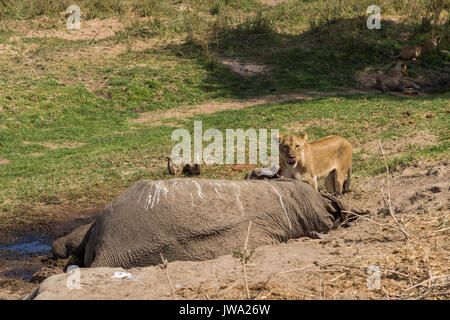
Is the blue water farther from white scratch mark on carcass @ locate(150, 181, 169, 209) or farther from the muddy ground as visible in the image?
white scratch mark on carcass @ locate(150, 181, 169, 209)

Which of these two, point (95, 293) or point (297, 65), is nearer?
point (95, 293)

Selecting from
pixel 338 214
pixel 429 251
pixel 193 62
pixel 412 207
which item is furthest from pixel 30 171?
pixel 193 62

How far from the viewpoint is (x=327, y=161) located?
7723 millimetres

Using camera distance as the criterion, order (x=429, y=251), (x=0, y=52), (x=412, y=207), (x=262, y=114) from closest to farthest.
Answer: (x=429, y=251) < (x=412, y=207) < (x=262, y=114) < (x=0, y=52)

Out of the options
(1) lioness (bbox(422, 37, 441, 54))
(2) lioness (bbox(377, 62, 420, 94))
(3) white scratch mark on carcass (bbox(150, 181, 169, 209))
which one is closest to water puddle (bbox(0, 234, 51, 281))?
(3) white scratch mark on carcass (bbox(150, 181, 169, 209))

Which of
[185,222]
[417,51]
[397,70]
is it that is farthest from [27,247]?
[417,51]

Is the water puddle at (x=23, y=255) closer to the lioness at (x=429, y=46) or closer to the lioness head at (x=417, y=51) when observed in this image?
the lioness head at (x=417, y=51)

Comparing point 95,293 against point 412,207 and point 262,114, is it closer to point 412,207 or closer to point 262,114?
point 412,207

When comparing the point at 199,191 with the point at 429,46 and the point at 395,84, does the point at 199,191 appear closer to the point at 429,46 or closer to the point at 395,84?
the point at 395,84

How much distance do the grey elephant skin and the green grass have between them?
348cm

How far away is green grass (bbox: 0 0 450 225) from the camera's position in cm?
1034

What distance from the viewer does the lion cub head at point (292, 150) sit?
23.2 ft

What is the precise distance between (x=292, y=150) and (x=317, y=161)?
633mm

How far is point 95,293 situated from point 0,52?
1651 cm
